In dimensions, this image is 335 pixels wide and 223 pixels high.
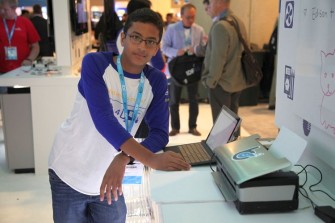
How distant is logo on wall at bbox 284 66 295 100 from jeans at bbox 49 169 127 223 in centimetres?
86

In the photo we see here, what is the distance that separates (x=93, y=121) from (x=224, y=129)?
611 millimetres

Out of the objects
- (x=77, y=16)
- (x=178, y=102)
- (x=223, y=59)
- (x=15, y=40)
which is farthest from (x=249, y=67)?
(x=15, y=40)

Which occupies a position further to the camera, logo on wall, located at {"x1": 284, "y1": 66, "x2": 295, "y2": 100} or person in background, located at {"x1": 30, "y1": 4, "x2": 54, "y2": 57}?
person in background, located at {"x1": 30, "y1": 4, "x2": 54, "y2": 57}

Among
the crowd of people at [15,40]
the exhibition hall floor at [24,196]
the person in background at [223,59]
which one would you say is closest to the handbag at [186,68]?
the exhibition hall floor at [24,196]

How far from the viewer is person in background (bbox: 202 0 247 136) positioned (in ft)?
11.2

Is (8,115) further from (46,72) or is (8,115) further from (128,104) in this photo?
(128,104)

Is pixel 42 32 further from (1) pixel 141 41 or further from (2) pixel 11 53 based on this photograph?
(1) pixel 141 41

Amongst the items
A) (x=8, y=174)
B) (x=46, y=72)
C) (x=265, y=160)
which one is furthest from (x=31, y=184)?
(x=265, y=160)

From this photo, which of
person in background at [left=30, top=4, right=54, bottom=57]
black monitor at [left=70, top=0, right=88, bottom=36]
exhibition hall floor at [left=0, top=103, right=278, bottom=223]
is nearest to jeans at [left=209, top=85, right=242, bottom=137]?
exhibition hall floor at [left=0, top=103, right=278, bottom=223]

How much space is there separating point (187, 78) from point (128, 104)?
9.91 ft

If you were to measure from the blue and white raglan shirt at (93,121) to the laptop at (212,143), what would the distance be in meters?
0.20

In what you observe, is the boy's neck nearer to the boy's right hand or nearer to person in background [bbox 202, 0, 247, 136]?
the boy's right hand

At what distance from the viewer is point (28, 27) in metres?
4.68

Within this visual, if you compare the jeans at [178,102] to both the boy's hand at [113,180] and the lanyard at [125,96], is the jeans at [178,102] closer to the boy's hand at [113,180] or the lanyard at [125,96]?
the lanyard at [125,96]
